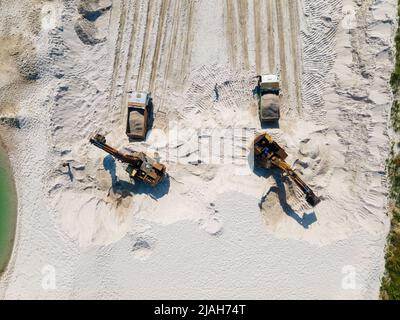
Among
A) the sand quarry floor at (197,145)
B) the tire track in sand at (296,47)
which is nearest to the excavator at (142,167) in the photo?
the sand quarry floor at (197,145)

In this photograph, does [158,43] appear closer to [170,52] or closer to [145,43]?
[145,43]

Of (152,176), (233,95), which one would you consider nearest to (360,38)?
(233,95)

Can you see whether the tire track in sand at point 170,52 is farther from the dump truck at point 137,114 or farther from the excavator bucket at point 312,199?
the excavator bucket at point 312,199

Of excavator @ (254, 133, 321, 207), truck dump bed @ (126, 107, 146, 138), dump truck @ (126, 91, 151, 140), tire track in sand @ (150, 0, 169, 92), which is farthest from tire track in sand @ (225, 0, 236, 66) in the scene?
truck dump bed @ (126, 107, 146, 138)

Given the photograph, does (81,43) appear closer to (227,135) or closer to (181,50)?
(181,50)

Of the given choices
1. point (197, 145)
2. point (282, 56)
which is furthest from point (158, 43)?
point (282, 56)

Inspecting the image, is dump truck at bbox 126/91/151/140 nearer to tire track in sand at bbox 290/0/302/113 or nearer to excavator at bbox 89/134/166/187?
excavator at bbox 89/134/166/187
